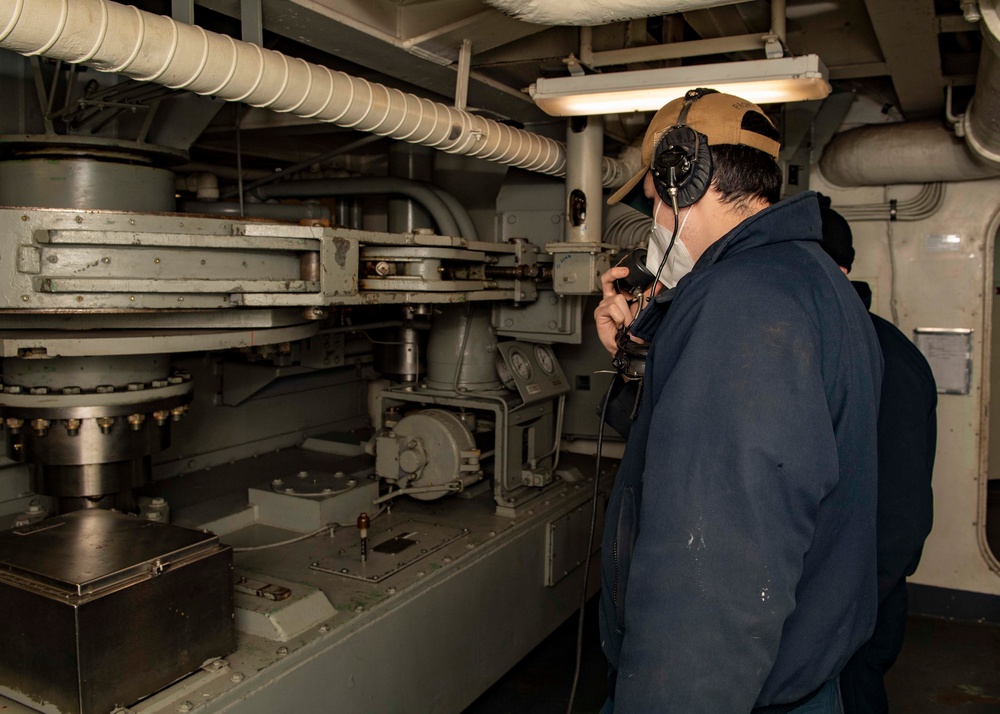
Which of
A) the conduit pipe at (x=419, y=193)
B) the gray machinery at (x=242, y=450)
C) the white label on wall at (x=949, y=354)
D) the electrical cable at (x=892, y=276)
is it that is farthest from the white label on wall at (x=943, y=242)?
the conduit pipe at (x=419, y=193)

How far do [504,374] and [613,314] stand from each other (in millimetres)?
1722

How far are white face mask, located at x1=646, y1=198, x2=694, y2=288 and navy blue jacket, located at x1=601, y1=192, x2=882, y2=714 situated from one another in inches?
6.0

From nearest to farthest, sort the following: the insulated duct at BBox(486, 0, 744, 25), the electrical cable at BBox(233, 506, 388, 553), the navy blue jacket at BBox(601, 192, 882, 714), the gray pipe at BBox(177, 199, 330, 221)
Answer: the navy blue jacket at BBox(601, 192, 882, 714)
the insulated duct at BBox(486, 0, 744, 25)
the electrical cable at BBox(233, 506, 388, 553)
the gray pipe at BBox(177, 199, 330, 221)

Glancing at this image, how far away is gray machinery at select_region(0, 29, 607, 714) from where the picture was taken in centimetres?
179

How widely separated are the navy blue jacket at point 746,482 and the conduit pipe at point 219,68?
114 cm

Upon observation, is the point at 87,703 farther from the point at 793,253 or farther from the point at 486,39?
the point at 486,39

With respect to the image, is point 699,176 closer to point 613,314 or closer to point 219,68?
point 613,314

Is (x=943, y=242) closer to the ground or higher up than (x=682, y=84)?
closer to the ground

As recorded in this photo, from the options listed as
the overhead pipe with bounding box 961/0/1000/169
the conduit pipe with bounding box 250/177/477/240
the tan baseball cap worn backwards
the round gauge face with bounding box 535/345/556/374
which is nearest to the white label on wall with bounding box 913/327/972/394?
the overhead pipe with bounding box 961/0/1000/169

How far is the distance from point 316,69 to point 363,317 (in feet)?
7.20

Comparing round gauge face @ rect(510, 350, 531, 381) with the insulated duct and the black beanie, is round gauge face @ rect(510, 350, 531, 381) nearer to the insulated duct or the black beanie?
the black beanie

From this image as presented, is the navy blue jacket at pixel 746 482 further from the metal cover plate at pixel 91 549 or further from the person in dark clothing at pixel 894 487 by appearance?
the person in dark clothing at pixel 894 487

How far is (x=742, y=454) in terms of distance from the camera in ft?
3.67

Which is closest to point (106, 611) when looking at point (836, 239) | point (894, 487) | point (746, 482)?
point (746, 482)
